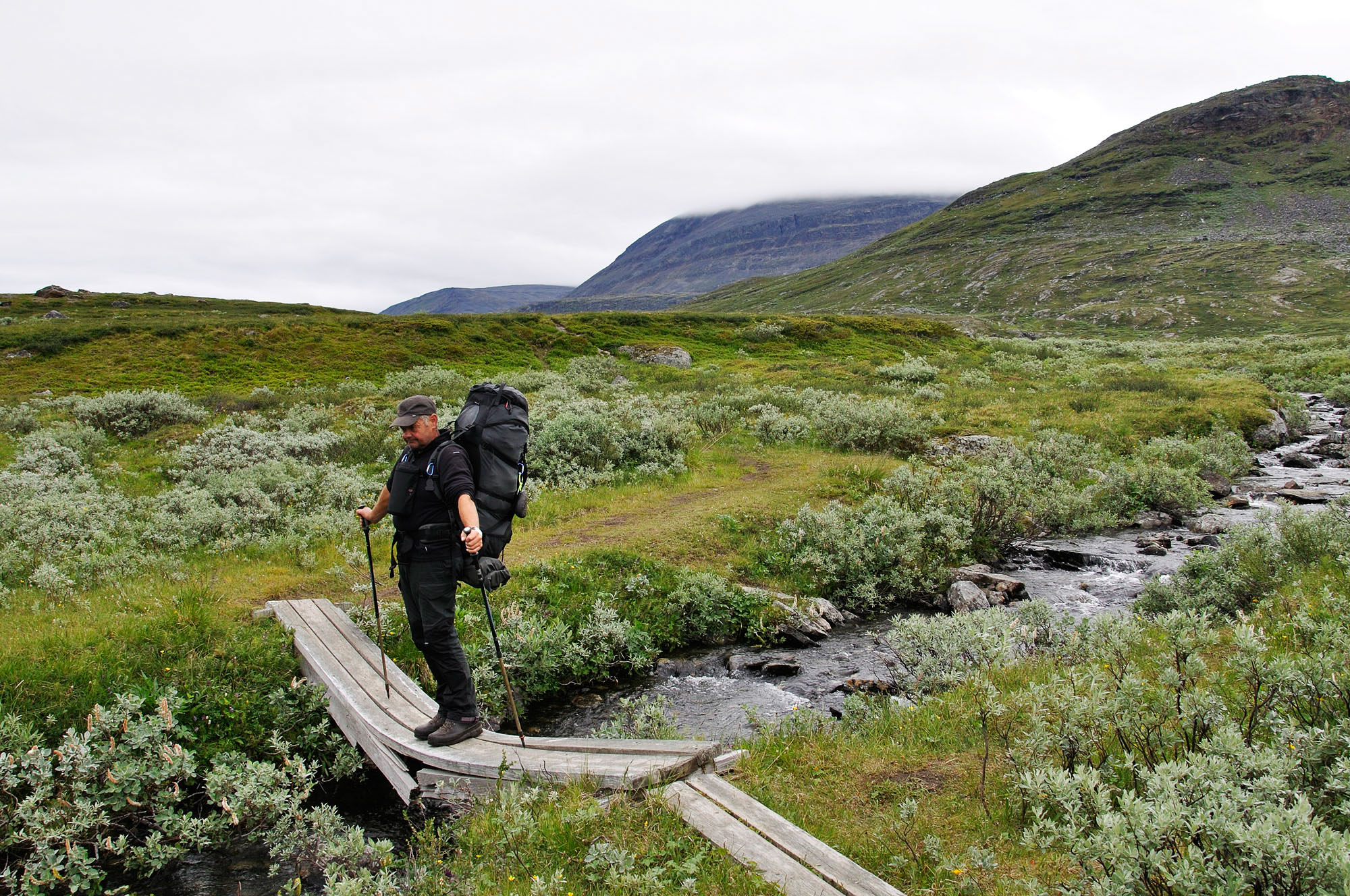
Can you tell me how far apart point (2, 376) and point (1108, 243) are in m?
172

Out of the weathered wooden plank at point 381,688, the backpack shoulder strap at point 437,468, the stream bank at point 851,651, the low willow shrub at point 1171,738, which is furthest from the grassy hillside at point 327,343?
the backpack shoulder strap at point 437,468

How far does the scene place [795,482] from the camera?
18328 mm

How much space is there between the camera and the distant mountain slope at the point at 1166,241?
340 ft

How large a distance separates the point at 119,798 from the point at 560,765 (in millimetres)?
4660

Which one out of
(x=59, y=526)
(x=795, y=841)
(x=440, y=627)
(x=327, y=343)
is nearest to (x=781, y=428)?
(x=440, y=627)

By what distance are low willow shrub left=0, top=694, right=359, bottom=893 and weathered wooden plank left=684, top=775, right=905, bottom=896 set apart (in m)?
4.29

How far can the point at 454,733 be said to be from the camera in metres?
6.62

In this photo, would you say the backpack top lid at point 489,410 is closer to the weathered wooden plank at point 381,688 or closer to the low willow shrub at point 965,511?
the weathered wooden plank at point 381,688

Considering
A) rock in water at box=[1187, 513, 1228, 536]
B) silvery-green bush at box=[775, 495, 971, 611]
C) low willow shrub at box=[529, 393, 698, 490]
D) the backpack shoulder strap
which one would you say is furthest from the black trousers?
rock in water at box=[1187, 513, 1228, 536]

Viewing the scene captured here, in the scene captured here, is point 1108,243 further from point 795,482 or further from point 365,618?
point 365,618

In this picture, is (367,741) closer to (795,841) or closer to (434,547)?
(434,547)

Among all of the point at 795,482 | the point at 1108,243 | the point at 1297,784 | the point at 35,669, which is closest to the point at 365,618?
the point at 35,669

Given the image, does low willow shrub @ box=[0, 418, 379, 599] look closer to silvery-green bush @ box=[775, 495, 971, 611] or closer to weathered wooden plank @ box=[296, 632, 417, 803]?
weathered wooden plank @ box=[296, 632, 417, 803]

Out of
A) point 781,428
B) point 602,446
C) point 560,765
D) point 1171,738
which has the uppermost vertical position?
point 602,446
